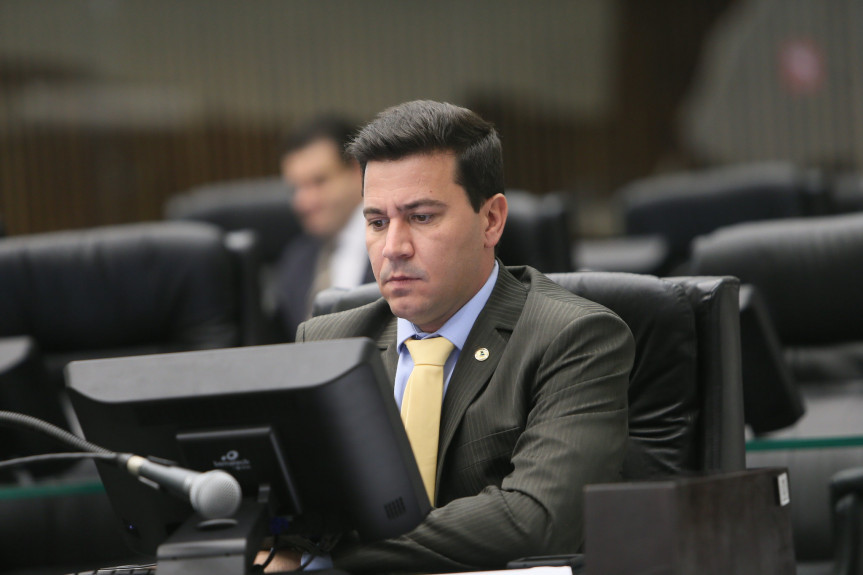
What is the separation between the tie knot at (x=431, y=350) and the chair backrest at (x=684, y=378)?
1.01 feet

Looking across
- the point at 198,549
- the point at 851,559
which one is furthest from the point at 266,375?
the point at 851,559

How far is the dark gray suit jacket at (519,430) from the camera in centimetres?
143

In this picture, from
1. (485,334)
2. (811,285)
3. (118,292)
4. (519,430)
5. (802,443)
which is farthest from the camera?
(118,292)

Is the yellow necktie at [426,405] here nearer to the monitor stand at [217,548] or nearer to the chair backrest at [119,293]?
the monitor stand at [217,548]

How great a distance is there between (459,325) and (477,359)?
0.28 feet

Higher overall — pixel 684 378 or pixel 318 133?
pixel 318 133

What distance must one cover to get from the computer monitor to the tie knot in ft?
1.64

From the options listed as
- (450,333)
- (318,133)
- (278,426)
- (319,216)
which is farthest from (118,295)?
(278,426)

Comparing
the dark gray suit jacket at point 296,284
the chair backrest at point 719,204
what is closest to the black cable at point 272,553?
the dark gray suit jacket at point 296,284

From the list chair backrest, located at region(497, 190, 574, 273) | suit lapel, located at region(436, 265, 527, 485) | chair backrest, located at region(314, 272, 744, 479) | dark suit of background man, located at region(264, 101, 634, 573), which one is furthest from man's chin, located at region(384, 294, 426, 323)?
chair backrest, located at region(497, 190, 574, 273)

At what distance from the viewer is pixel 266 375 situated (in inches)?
47.4

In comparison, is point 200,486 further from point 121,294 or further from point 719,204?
point 719,204

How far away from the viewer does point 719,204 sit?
195 inches

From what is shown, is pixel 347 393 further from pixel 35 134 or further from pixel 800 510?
pixel 35 134
